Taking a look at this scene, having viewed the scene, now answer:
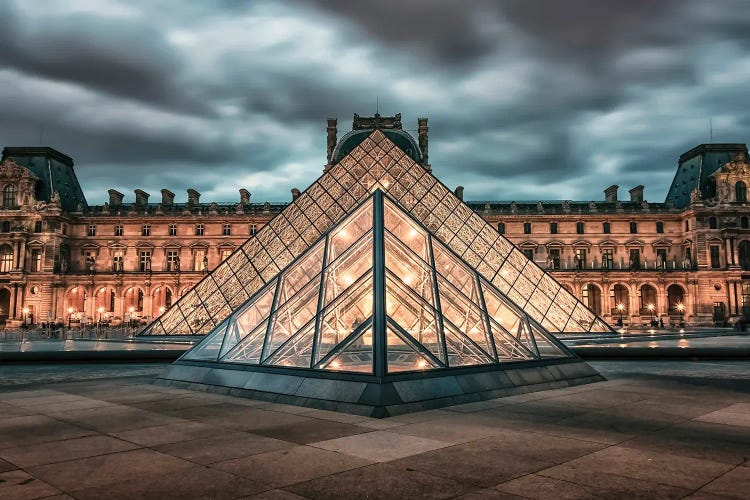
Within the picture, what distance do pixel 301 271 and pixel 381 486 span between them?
693 centimetres

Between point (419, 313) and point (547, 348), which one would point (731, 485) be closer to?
point (419, 313)

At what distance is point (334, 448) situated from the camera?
196 inches

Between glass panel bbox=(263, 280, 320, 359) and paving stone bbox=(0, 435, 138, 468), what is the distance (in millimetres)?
3894

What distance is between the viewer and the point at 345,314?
29.6 ft

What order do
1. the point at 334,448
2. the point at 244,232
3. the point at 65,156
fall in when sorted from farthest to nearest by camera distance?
the point at 65,156
the point at 244,232
the point at 334,448

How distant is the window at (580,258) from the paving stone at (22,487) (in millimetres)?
53924

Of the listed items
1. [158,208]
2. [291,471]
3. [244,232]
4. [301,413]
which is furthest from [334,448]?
[158,208]

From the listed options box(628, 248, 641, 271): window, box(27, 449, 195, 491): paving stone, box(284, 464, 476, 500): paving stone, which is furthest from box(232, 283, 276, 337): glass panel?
box(628, 248, 641, 271): window

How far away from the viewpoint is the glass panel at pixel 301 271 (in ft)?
33.6

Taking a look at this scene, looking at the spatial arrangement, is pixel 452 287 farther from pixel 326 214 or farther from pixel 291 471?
pixel 326 214

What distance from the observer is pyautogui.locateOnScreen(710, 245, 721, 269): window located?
1979 inches

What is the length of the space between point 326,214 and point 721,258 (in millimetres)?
42650

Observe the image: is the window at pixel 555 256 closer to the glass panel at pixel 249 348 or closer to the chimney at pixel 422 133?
the chimney at pixel 422 133

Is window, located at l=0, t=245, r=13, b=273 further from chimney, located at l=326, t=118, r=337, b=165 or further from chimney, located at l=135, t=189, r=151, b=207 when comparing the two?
chimney, located at l=326, t=118, r=337, b=165
